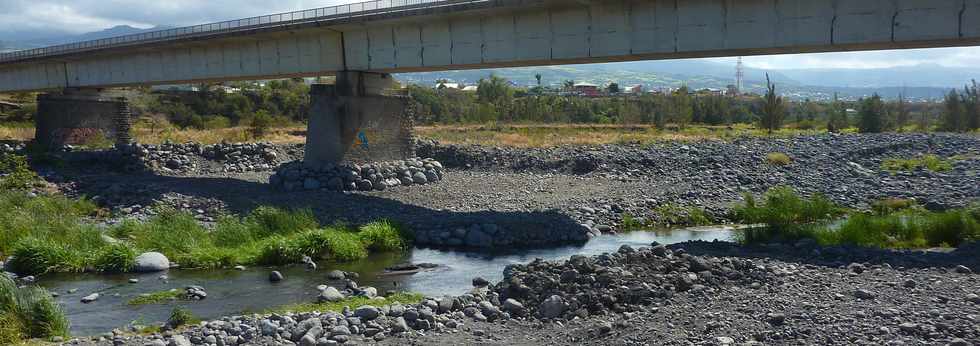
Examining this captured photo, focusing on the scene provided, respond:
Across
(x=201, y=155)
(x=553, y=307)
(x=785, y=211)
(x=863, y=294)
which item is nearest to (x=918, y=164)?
(x=785, y=211)

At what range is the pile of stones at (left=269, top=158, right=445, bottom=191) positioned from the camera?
3159cm

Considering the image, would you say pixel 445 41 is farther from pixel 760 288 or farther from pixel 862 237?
pixel 760 288

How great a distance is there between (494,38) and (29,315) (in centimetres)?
1925

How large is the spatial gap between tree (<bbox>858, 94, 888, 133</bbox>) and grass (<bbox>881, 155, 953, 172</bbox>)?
27.2m

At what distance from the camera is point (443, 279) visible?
58.1ft

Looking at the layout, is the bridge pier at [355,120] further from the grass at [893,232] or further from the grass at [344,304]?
the grass at [344,304]

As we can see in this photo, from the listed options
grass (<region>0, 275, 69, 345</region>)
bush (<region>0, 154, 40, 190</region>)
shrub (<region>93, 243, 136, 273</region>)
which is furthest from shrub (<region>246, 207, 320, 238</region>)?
bush (<region>0, 154, 40, 190</region>)

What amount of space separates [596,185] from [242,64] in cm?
1786

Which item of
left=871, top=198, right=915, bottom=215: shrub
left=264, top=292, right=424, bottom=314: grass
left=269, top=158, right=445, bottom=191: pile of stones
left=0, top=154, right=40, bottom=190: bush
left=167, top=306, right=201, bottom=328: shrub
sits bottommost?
left=871, top=198, right=915, bottom=215: shrub

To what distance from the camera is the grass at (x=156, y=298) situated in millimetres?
15453

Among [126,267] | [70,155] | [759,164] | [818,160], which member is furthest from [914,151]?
[70,155]

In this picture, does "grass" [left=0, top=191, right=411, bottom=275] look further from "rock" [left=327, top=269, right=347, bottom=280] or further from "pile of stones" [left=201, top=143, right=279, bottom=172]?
"pile of stones" [left=201, top=143, right=279, bottom=172]

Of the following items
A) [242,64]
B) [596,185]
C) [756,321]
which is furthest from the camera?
[242,64]

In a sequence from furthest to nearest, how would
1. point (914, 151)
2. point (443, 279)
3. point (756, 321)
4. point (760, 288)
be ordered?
point (914, 151)
point (443, 279)
point (760, 288)
point (756, 321)
